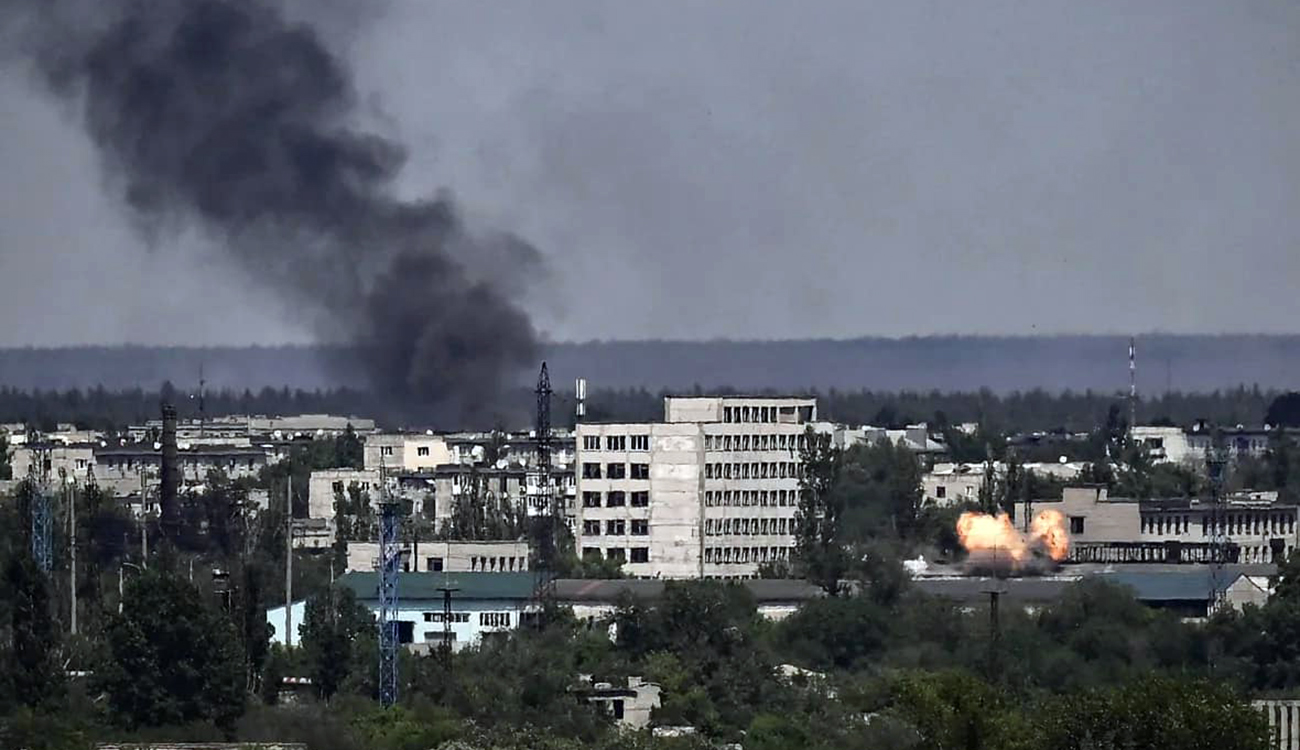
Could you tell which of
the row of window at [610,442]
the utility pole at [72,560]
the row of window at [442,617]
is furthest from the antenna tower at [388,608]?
the row of window at [610,442]

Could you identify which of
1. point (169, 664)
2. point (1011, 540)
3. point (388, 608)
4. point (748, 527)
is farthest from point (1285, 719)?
point (748, 527)

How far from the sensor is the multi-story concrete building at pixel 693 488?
220 ft

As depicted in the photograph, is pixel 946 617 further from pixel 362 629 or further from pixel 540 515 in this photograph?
pixel 540 515

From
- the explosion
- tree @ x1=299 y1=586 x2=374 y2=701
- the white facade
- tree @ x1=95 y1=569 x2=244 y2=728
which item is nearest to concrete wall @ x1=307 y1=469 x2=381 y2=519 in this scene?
the white facade

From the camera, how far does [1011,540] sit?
2448 inches

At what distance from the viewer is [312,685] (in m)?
47.8

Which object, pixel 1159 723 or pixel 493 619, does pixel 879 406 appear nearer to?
pixel 493 619

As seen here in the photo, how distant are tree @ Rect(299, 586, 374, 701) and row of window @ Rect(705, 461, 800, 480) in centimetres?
1466

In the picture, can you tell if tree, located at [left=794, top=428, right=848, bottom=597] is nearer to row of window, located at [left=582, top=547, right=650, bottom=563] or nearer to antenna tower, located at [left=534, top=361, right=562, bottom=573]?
row of window, located at [left=582, top=547, right=650, bottom=563]

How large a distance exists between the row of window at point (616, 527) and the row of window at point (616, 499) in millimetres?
298

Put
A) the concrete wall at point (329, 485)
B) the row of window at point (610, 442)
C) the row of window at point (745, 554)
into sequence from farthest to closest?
the concrete wall at point (329, 485) → the row of window at point (745, 554) → the row of window at point (610, 442)

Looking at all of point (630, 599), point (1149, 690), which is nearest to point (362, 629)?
point (630, 599)

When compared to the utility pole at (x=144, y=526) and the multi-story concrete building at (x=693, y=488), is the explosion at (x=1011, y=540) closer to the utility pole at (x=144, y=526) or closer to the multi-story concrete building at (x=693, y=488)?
the multi-story concrete building at (x=693, y=488)

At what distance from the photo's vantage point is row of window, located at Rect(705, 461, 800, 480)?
68.3 metres
